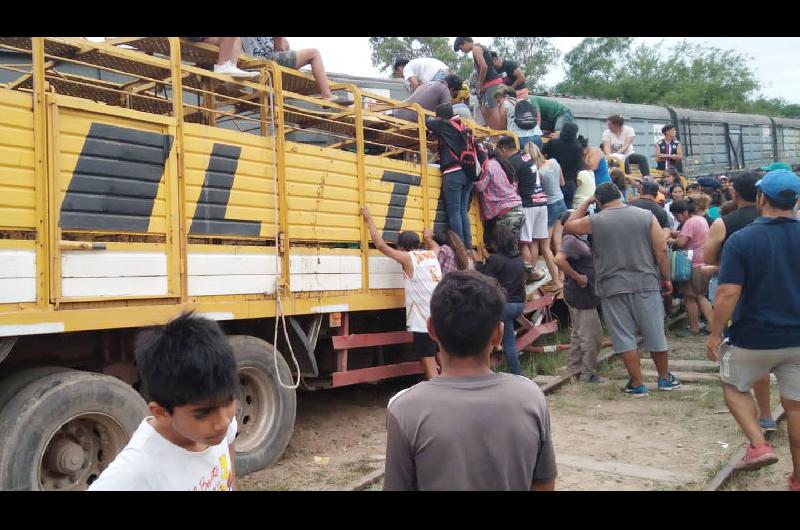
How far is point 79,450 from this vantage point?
148 inches

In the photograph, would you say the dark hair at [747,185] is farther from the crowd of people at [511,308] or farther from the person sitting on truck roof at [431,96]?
the person sitting on truck roof at [431,96]

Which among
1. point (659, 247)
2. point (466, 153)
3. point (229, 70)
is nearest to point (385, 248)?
point (466, 153)

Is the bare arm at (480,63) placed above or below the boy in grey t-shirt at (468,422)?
above

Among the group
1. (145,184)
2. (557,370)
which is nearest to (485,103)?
(557,370)

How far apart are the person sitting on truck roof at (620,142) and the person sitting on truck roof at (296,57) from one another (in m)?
7.46

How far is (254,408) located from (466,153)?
3349 mm

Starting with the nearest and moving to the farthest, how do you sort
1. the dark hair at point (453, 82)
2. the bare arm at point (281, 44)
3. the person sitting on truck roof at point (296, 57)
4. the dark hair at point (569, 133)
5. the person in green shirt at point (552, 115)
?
1. the person sitting on truck roof at point (296, 57)
2. the bare arm at point (281, 44)
3. the dark hair at point (453, 82)
4. the dark hair at point (569, 133)
5. the person in green shirt at point (552, 115)

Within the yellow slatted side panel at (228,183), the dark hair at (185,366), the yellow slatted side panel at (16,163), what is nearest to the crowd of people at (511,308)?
the dark hair at (185,366)

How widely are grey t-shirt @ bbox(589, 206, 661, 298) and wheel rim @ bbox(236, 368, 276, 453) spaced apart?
3349 millimetres

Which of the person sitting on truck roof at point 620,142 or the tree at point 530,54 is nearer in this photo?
the person sitting on truck roof at point 620,142

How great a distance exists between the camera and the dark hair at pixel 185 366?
1.80 m

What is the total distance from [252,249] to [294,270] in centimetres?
44

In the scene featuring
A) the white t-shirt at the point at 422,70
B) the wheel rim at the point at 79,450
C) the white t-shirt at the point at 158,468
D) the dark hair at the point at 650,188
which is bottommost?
the wheel rim at the point at 79,450

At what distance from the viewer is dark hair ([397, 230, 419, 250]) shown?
616cm
